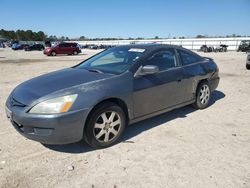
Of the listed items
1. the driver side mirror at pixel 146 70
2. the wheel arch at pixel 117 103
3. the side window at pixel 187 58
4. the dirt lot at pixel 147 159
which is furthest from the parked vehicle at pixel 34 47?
the wheel arch at pixel 117 103

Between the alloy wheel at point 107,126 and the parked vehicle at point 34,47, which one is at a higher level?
the alloy wheel at point 107,126

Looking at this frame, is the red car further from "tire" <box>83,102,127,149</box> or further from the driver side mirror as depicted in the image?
"tire" <box>83,102,127,149</box>

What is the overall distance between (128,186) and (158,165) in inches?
24.9

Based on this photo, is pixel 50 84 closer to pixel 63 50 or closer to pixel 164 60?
pixel 164 60

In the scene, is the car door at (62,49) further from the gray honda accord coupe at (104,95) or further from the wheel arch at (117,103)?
the wheel arch at (117,103)

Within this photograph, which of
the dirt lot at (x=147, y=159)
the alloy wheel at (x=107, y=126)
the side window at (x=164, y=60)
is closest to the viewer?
the dirt lot at (x=147, y=159)

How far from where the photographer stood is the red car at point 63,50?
32906 millimetres

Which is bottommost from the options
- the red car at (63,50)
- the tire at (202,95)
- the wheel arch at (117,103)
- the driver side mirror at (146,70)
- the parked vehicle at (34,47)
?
the parked vehicle at (34,47)

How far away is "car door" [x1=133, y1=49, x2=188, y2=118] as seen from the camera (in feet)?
14.4

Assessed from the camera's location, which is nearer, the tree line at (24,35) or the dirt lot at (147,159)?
the dirt lot at (147,159)

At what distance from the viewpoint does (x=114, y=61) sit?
496 cm

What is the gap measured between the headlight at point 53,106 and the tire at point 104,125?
0.40 m

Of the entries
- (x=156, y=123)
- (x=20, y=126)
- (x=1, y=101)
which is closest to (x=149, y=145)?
(x=156, y=123)

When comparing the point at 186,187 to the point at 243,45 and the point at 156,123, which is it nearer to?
the point at 156,123
